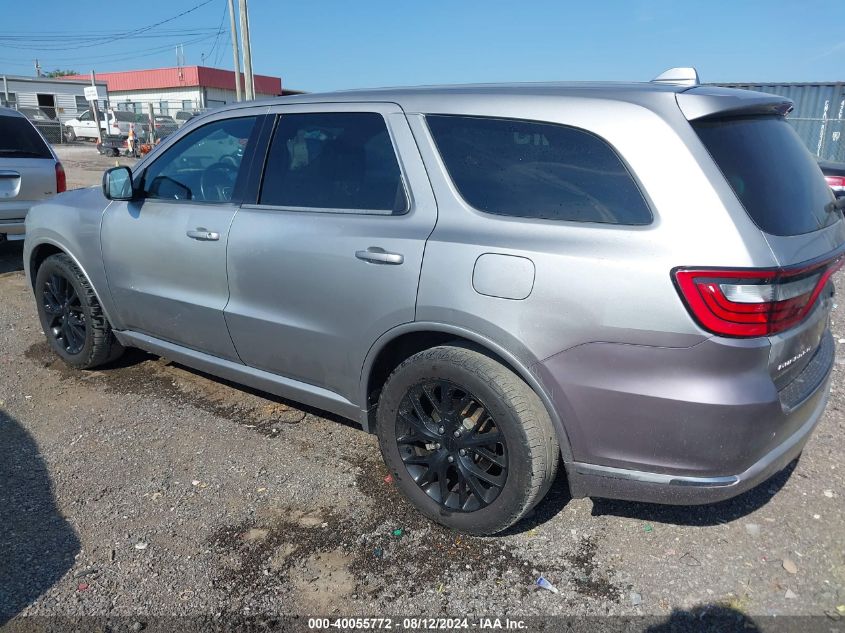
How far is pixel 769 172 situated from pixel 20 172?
25.0 ft

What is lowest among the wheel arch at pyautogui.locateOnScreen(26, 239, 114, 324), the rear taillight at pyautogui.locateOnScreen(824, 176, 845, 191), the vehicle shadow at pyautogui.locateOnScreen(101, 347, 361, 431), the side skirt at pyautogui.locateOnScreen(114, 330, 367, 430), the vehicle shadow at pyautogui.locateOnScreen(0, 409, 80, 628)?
the vehicle shadow at pyautogui.locateOnScreen(101, 347, 361, 431)

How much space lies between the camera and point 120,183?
13.1 feet

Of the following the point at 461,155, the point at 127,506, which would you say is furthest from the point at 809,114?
the point at 127,506

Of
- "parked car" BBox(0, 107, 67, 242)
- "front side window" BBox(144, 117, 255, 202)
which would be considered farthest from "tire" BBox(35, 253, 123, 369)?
"parked car" BBox(0, 107, 67, 242)

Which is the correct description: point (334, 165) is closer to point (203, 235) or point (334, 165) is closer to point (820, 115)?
point (203, 235)

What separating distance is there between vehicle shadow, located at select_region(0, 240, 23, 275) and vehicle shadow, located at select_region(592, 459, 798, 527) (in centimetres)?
752

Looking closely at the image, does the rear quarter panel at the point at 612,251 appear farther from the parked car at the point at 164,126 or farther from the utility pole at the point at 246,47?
the parked car at the point at 164,126

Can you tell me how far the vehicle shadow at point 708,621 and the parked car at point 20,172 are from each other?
7629 mm

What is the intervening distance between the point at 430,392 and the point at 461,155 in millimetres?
1006

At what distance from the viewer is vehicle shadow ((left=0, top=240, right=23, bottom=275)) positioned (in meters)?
7.97

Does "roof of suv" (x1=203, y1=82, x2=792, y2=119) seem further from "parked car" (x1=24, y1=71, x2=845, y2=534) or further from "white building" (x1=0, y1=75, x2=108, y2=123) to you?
"white building" (x1=0, y1=75, x2=108, y2=123)

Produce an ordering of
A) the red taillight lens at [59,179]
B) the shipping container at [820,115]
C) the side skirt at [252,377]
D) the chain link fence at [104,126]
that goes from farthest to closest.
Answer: the chain link fence at [104,126]
the shipping container at [820,115]
the red taillight lens at [59,179]
the side skirt at [252,377]

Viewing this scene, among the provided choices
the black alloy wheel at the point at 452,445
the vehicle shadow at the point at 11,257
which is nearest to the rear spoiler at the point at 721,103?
the black alloy wheel at the point at 452,445

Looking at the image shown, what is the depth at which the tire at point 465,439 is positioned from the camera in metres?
2.56
